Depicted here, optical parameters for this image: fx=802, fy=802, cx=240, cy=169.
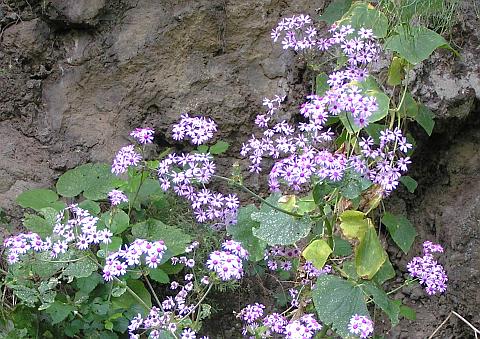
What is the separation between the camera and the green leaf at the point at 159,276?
2482 mm

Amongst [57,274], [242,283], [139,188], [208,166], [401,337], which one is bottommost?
[401,337]

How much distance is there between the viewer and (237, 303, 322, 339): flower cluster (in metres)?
1.98

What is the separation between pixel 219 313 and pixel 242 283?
128 millimetres

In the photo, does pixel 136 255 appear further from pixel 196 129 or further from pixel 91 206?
pixel 91 206

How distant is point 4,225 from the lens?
278 centimetres

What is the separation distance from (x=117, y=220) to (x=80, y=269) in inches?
9.8

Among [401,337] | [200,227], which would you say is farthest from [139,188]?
[401,337]

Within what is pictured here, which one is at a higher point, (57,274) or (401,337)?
(57,274)

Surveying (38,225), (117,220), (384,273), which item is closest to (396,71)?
(384,273)

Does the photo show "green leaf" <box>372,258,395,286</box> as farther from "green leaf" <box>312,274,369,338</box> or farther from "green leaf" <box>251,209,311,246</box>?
"green leaf" <box>251,209,311,246</box>

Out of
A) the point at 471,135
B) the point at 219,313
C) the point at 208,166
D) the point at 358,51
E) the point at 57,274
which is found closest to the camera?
the point at 208,166

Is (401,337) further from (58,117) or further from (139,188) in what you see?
(58,117)

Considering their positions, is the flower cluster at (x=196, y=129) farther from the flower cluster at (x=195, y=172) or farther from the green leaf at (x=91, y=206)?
the green leaf at (x=91, y=206)

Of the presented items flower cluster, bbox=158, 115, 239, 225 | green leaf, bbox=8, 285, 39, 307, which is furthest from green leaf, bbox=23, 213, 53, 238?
flower cluster, bbox=158, 115, 239, 225
